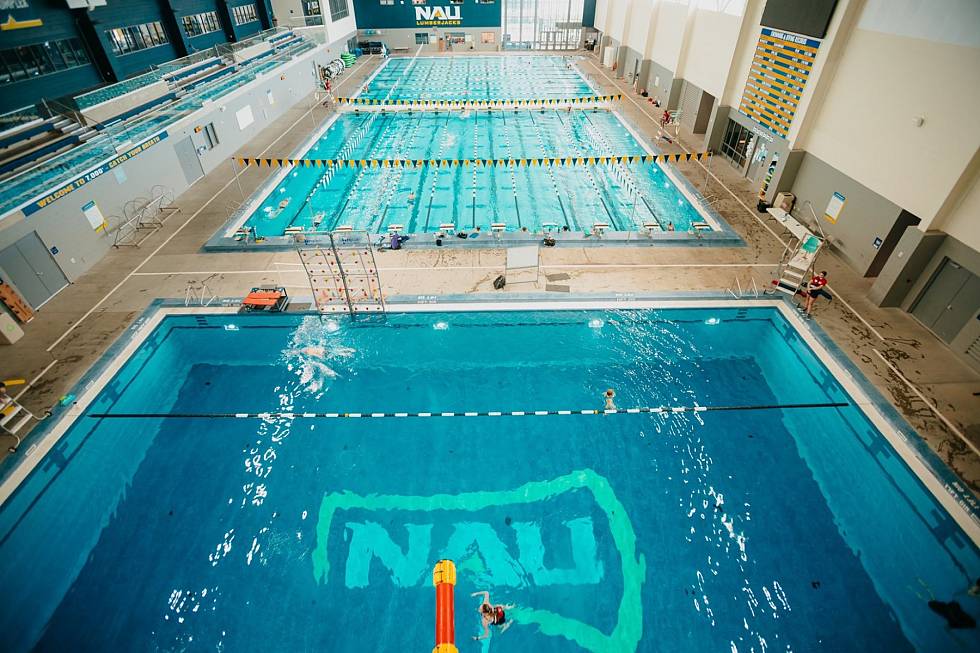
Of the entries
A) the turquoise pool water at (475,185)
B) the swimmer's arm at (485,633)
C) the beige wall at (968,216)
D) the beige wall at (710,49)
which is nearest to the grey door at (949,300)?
the beige wall at (968,216)

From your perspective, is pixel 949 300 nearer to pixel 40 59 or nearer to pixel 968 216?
pixel 968 216

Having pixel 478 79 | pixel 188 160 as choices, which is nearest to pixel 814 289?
pixel 188 160

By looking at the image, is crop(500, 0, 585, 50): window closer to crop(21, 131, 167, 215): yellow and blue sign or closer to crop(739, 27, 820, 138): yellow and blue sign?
crop(739, 27, 820, 138): yellow and blue sign

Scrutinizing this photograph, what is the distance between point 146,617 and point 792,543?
9.60 meters

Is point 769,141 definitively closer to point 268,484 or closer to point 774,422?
point 774,422

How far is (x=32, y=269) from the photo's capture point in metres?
10.0

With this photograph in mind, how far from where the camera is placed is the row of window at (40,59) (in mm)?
12523

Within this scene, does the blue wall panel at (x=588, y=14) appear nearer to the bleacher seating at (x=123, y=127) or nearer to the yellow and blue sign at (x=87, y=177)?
the bleacher seating at (x=123, y=127)

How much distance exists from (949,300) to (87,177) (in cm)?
1912

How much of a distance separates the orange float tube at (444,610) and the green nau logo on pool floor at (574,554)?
4.37 metres

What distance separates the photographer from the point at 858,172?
10.8 metres

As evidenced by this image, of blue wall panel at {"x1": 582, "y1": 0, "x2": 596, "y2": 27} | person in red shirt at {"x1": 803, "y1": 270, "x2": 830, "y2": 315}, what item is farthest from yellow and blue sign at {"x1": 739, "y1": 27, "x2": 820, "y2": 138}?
blue wall panel at {"x1": 582, "y1": 0, "x2": 596, "y2": 27}

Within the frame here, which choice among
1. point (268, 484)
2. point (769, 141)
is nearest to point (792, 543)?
point (268, 484)

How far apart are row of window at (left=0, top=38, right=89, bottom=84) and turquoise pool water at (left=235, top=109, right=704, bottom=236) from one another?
6.83 metres
